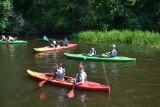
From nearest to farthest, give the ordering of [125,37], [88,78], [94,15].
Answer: [88,78] → [125,37] → [94,15]

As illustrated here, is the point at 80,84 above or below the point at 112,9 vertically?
below

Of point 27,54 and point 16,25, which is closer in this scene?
point 27,54

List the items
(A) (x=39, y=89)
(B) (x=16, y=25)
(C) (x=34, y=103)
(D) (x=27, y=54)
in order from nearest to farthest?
(C) (x=34, y=103)
(A) (x=39, y=89)
(D) (x=27, y=54)
(B) (x=16, y=25)

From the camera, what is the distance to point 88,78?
18.1 meters

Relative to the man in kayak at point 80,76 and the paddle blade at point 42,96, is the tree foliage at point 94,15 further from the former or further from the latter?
the paddle blade at point 42,96

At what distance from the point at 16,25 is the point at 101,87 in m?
31.1

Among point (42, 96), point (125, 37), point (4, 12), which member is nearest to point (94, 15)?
point (125, 37)

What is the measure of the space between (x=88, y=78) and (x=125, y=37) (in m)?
16.4

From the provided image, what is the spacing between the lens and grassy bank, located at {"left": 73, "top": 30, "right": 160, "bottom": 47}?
31322 mm

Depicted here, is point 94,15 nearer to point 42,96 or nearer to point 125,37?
point 125,37

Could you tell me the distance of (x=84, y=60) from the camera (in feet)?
77.7

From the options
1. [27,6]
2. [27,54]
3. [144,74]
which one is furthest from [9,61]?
[27,6]

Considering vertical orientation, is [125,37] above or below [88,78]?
above

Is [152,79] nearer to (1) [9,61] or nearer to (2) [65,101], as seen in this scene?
(2) [65,101]
